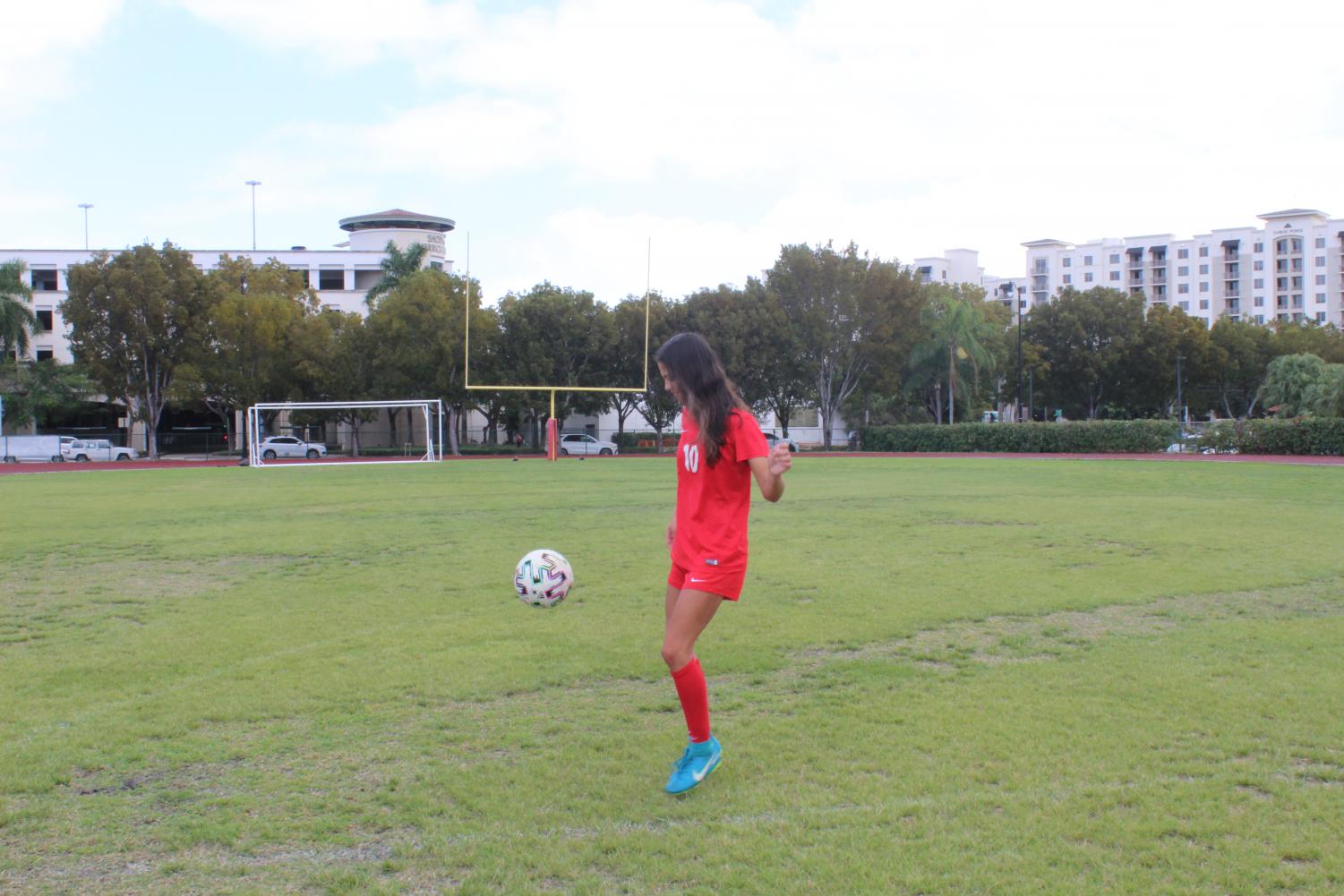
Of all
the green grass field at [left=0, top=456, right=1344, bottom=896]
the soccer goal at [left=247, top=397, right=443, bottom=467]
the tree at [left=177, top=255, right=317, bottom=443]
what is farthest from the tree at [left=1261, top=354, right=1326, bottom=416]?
the green grass field at [left=0, top=456, right=1344, bottom=896]

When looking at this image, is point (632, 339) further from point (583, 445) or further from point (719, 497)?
point (719, 497)

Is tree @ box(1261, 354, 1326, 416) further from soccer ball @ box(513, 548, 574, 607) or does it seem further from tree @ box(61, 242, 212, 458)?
soccer ball @ box(513, 548, 574, 607)

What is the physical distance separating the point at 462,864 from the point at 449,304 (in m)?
48.5

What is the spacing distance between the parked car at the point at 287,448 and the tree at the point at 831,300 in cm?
2406

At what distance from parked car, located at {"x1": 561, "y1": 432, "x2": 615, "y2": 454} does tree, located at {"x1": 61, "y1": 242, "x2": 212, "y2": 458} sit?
18581 millimetres

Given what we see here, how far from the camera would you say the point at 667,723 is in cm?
560

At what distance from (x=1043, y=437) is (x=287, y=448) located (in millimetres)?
35077

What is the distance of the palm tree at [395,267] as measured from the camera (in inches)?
2272

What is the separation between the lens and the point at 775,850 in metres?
3.95

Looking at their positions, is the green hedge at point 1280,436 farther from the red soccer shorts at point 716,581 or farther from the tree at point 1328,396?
the red soccer shorts at point 716,581

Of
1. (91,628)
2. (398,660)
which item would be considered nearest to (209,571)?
(91,628)

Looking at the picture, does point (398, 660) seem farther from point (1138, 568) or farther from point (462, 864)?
point (1138, 568)

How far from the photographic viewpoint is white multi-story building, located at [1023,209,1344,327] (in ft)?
419

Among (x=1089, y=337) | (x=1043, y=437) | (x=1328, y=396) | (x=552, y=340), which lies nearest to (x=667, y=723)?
(x=1043, y=437)
